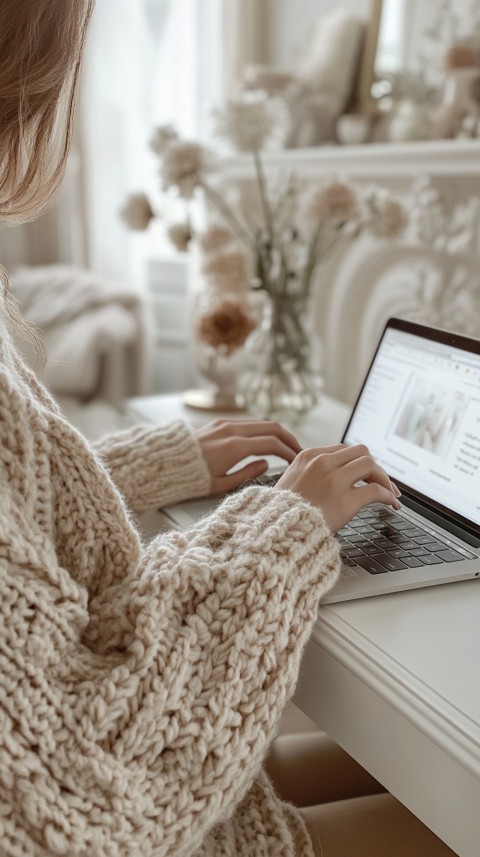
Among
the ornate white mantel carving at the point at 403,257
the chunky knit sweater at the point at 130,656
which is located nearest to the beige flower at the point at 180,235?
the ornate white mantel carving at the point at 403,257

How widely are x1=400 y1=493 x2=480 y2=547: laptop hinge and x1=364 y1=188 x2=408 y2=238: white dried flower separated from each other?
577mm

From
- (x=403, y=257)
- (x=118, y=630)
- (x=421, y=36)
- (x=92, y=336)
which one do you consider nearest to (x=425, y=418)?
(x=118, y=630)

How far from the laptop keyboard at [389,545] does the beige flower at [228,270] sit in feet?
2.35

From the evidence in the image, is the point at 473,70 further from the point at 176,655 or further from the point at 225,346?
the point at 176,655

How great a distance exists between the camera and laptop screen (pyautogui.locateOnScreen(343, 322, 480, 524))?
34.4 inches

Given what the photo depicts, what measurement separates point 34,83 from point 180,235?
841 mm

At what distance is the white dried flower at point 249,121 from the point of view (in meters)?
1.39

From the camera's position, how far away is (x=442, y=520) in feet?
2.87

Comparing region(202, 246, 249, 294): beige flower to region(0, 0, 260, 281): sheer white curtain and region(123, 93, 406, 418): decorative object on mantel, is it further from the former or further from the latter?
region(0, 0, 260, 281): sheer white curtain

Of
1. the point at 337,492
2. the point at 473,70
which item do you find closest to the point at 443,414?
the point at 337,492

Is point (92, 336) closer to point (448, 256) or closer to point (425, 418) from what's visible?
point (448, 256)

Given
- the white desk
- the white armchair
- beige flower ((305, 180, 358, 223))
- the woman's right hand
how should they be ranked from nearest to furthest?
the white desk → the woman's right hand → beige flower ((305, 180, 358, 223)) → the white armchair

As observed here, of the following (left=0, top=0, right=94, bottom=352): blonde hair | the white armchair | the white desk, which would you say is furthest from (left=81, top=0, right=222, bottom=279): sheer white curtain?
the white desk

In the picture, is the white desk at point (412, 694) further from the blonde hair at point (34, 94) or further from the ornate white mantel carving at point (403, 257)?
the ornate white mantel carving at point (403, 257)
